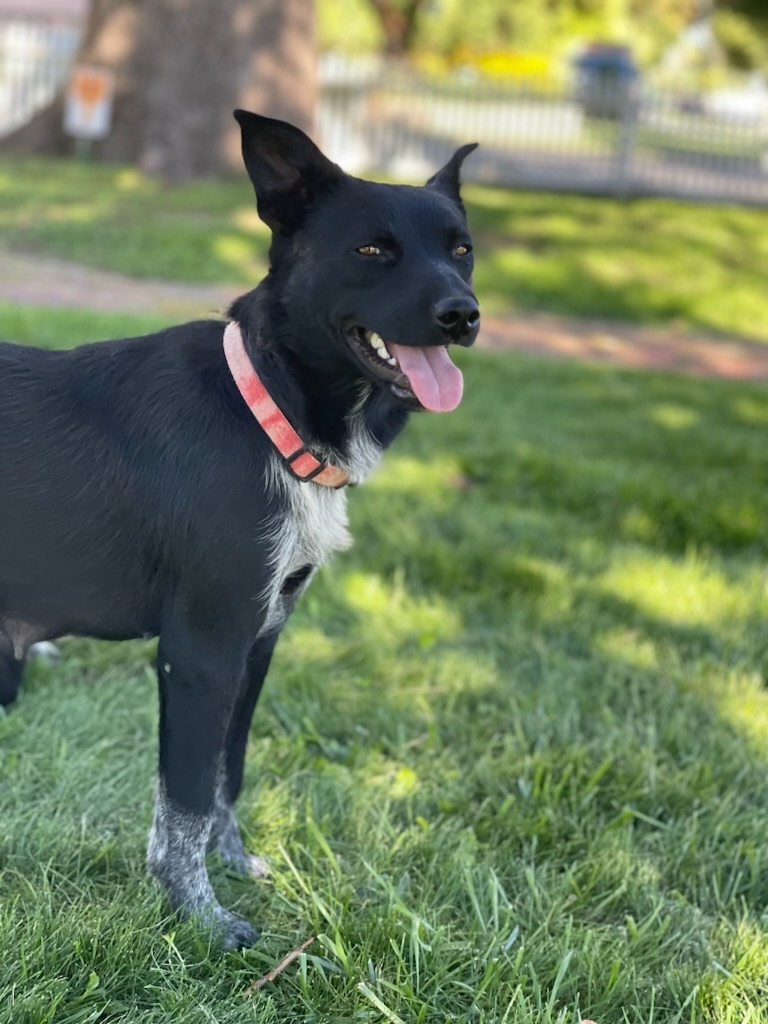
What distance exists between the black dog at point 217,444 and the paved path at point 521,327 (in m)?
6.26

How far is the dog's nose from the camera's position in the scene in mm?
2201

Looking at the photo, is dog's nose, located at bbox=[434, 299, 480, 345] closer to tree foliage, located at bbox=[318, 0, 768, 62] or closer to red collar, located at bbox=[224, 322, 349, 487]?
red collar, located at bbox=[224, 322, 349, 487]

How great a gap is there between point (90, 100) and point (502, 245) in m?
5.77

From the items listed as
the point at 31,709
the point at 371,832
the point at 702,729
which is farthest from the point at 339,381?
the point at 702,729

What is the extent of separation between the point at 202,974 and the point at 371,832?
0.65 metres

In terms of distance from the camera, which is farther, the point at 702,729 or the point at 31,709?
the point at 702,729

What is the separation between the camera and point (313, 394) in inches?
95.3

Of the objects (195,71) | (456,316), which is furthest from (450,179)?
(195,71)

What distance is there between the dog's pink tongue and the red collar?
280 mm

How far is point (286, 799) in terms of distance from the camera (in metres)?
3.01

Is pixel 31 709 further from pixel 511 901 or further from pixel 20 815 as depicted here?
pixel 511 901

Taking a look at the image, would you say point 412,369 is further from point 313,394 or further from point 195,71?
point 195,71

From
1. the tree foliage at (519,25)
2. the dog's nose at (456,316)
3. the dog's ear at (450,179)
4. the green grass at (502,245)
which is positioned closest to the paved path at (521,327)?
the green grass at (502,245)

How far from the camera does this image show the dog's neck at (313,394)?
2.39 meters
